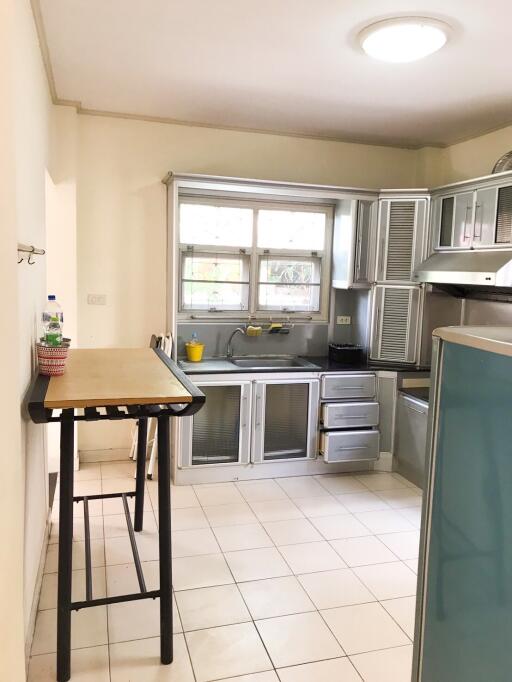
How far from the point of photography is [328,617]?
2529mm

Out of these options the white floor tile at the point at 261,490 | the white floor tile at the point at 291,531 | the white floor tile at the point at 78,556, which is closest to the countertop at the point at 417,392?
the white floor tile at the point at 261,490

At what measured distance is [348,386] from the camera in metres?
4.25

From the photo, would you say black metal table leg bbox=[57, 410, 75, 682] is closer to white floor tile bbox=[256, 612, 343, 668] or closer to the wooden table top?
the wooden table top

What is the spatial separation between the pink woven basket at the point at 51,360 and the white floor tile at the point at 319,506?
1.93 metres

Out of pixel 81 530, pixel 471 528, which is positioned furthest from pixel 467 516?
pixel 81 530

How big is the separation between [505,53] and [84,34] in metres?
2.17

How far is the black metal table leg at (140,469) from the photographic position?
3.18 m

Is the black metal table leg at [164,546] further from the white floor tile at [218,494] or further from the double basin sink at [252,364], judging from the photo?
the double basin sink at [252,364]

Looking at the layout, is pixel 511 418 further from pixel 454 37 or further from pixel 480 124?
pixel 480 124

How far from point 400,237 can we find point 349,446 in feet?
5.46

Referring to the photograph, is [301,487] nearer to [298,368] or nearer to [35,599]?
[298,368]

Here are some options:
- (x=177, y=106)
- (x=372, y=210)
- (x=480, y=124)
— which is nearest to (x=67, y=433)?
(x=177, y=106)

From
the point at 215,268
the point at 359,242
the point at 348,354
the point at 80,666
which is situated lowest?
the point at 80,666

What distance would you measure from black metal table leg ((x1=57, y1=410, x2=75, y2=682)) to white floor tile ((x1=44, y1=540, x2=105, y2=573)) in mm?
756
